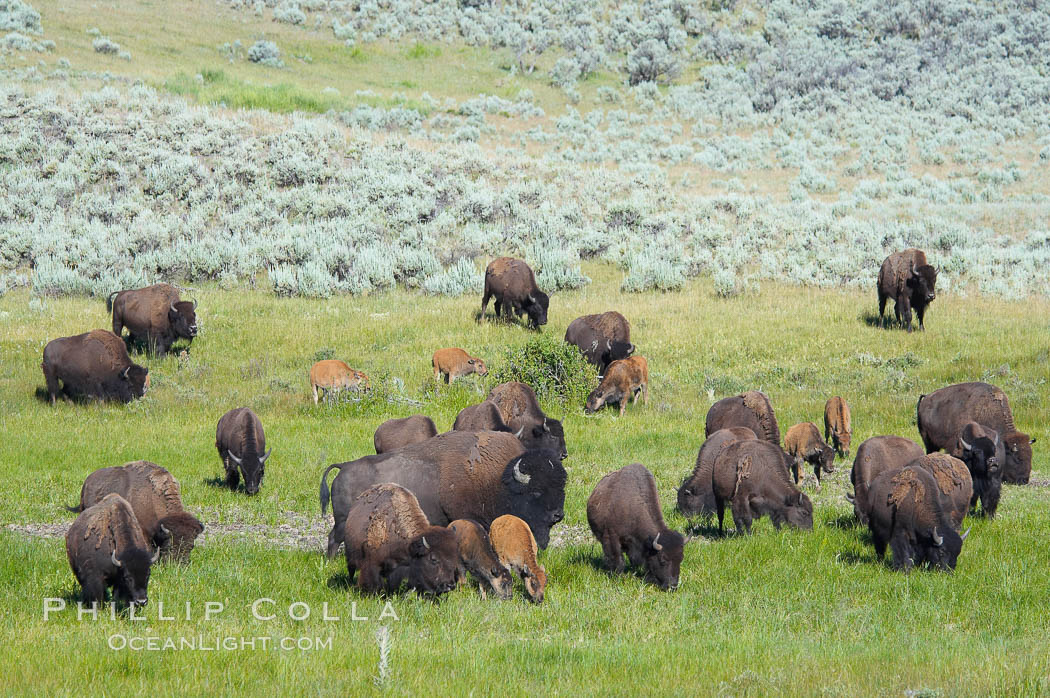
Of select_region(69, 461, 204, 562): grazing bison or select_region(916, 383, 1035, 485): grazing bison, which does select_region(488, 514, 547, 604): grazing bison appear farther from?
select_region(916, 383, 1035, 485): grazing bison

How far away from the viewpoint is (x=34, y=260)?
1152 inches

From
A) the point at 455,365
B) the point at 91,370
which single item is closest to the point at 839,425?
the point at 455,365

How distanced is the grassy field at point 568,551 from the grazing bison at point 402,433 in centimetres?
115

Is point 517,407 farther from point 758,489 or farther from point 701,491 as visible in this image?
point 758,489

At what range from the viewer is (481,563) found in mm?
8844

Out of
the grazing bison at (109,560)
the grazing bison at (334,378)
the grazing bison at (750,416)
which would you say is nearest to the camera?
the grazing bison at (109,560)

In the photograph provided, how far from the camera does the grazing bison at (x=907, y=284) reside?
22.8 metres

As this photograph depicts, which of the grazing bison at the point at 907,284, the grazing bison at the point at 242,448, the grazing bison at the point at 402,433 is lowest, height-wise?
the grazing bison at the point at 242,448

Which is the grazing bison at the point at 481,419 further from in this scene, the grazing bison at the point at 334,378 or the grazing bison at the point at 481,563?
the grazing bison at the point at 334,378

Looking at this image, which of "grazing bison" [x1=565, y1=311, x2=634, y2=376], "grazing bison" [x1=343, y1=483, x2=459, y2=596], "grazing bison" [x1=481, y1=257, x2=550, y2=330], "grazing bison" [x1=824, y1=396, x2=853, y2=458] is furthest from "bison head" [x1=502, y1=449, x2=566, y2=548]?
"grazing bison" [x1=481, y1=257, x2=550, y2=330]

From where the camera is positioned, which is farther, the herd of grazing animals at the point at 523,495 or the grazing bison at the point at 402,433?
the grazing bison at the point at 402,433

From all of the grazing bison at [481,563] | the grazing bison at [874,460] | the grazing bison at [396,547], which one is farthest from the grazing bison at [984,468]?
the grazing bison at [396,547]

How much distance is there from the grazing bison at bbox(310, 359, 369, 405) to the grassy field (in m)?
0.39

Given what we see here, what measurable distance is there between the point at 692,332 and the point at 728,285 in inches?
188
